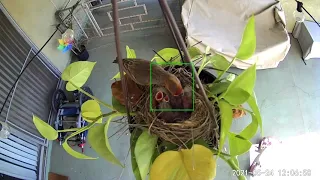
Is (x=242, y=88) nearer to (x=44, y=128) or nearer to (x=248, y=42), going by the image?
(x=248, y=42)

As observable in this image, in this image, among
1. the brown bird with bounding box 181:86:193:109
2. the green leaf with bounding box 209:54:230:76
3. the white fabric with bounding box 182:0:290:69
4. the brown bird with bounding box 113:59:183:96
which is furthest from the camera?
the white fabric with bounding box 182:0:290:69

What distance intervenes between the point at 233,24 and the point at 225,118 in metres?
1.67

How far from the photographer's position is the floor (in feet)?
7.64

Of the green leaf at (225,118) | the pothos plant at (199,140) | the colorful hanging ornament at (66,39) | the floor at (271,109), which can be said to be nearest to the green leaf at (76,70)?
the pothos plant at (199,140)

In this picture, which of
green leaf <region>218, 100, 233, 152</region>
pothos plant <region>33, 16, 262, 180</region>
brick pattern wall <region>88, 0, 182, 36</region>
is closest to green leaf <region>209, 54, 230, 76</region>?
pothos plant <region>33, 16, 262, 180</region>

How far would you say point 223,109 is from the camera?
781 mm

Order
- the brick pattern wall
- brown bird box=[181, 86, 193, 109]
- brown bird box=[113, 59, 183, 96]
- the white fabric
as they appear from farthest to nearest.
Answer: the brick pattern wall < the white fabric < brown bird box=[181, 86, 193, 109] < brown bird box=[113, 59, 183, 96]

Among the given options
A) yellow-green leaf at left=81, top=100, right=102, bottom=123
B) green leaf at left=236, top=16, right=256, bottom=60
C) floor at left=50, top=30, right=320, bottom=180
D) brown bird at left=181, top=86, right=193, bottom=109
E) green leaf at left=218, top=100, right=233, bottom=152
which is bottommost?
green leaf at left=218, top=100, right=233, bottom=152

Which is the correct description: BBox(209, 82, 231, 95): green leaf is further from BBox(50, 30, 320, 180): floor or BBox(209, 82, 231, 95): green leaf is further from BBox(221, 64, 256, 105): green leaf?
BBox(50, 30, 320, 180): floor

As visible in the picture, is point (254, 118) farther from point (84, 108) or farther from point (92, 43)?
point (92, 43)

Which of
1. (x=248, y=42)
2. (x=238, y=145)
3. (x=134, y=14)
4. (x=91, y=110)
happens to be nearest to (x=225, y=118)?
(x=238, y=145)

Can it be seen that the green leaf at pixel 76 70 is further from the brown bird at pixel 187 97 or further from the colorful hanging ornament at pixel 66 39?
the colorful hanging ornament at pixel 66 39

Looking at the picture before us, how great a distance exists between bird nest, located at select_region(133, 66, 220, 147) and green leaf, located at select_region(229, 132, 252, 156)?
0.05 m

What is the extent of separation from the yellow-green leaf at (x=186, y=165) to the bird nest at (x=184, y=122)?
44 mm
